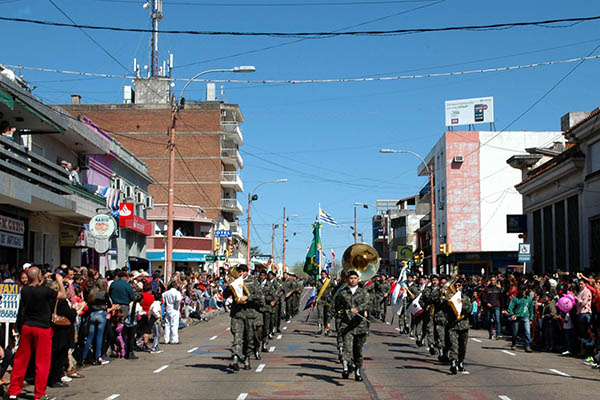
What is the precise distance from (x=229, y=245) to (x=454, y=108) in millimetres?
25278

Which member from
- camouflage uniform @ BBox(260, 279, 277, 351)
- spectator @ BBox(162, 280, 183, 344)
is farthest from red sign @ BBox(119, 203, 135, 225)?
camouflage uniform @ BBox(260, 279, 277, 351)

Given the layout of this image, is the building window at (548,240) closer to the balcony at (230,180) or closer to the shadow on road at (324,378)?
the shadow on road at (324,378)

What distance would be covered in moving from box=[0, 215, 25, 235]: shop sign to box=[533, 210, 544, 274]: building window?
2471 cm

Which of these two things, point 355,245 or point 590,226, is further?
point 590,226

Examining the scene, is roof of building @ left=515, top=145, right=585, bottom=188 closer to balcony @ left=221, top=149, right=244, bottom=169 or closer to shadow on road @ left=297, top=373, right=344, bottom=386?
shadow on road @ left=297, top=373, right=344, bottom=386

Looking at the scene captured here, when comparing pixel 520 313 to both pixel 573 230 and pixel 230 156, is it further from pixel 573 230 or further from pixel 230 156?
pixel 230 156

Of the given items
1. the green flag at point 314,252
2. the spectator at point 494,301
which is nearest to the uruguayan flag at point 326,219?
the green flag at point 314,252

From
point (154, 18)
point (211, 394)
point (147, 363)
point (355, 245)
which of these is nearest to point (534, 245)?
point (355, 245)

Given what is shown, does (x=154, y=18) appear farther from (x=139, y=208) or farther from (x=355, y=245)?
(x=355, y=245)

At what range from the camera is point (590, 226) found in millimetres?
29188

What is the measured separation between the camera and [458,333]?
47.2 feet

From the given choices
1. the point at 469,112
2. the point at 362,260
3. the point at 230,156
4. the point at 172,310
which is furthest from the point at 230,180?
the point at 362,260

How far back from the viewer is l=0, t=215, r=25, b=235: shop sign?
22.0 m

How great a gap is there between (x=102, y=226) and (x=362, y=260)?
756 centimetres
